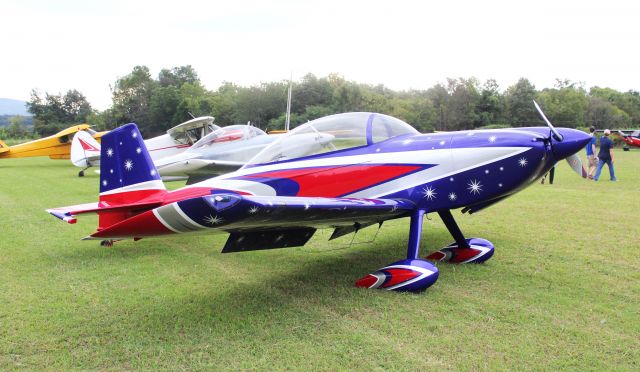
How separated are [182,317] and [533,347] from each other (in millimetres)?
2771

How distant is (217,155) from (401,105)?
35.7 m

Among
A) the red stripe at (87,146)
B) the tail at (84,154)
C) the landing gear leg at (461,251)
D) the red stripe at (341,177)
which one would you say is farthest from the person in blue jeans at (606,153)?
the red stripe at (87,146)

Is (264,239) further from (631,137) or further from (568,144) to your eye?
(631,137)

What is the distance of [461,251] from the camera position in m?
5.19

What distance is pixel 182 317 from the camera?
12.3 ft

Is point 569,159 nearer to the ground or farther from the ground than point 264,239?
farther from the ground

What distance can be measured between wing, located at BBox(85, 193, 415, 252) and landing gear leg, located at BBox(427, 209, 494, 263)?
1032 millimetres

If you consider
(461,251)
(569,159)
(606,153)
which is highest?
(569,159)

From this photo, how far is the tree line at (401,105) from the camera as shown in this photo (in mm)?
43500

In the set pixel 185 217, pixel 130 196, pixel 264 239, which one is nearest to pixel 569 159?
pixel 264 239

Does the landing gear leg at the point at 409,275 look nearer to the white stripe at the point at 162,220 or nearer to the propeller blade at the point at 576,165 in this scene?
the propeller blade at the point at 576,165

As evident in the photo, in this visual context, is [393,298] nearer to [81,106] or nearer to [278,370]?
[278,370]

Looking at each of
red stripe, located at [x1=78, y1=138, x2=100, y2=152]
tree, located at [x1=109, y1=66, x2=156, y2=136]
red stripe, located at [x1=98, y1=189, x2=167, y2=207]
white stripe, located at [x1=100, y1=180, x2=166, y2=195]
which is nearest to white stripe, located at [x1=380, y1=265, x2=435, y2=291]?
red stripe, located at [x1=98, y1=189, x2=167, y2=207]

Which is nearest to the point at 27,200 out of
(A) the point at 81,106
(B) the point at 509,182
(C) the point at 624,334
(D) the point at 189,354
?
(D) the point at 189,354
